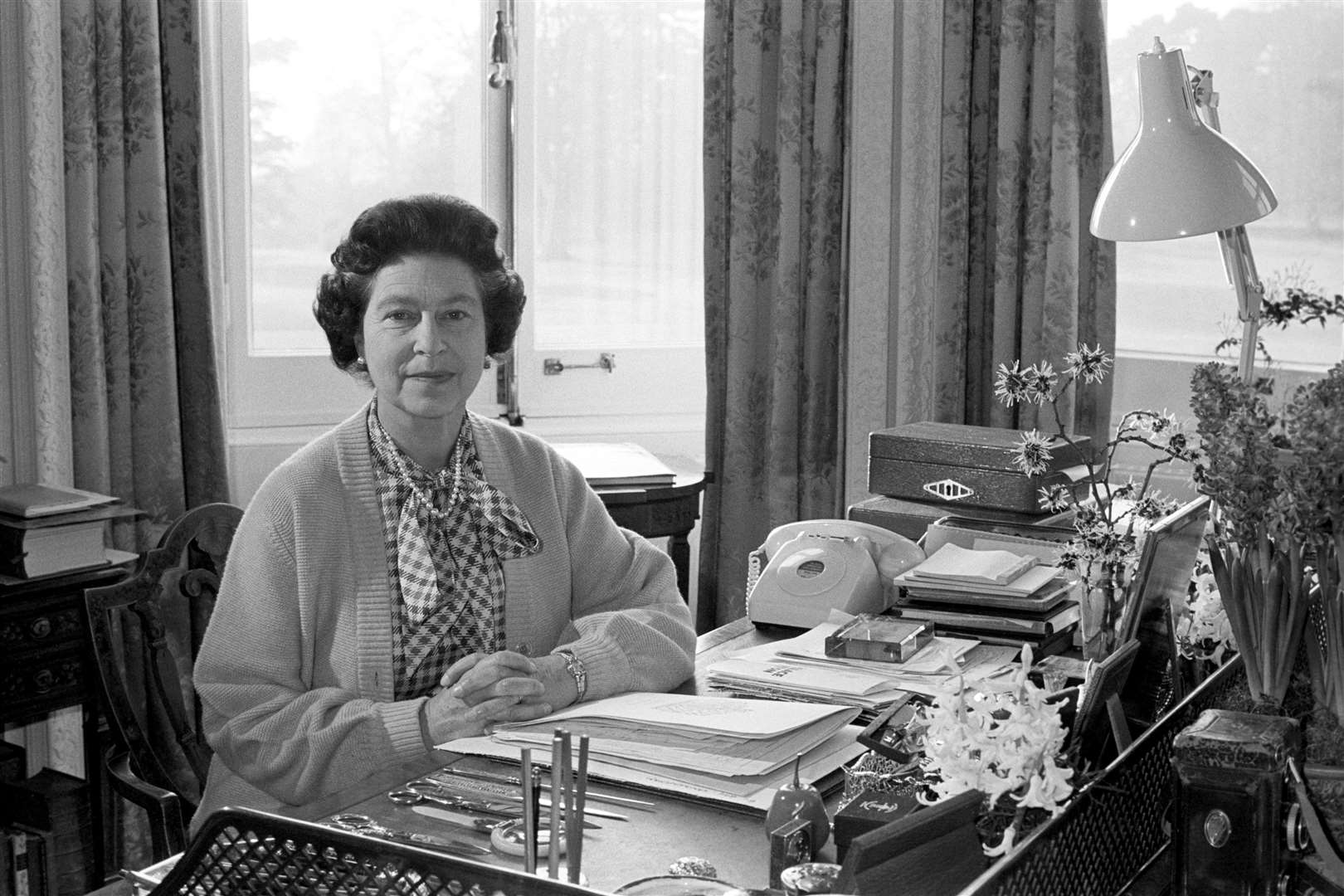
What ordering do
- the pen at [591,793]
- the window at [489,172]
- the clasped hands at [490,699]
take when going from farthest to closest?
the window at [489,172], the clasped hands at [490,699], the pen at [591,793]

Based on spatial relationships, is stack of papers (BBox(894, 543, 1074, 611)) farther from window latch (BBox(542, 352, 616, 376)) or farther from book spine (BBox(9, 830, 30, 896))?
window latch (BBox(542, 352, 616, 376))

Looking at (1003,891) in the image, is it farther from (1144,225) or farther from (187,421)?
(187,421)

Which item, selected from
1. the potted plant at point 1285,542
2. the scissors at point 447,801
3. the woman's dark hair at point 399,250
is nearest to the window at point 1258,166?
the woman's dark hair at point 399,250

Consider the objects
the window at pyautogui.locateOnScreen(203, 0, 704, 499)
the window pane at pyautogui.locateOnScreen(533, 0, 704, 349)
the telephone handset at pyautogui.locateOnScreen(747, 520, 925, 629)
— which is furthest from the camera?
the window pane at pyautogui.locateOnScreen(533, 0, 704, 349)

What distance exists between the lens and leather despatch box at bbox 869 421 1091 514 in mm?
2420

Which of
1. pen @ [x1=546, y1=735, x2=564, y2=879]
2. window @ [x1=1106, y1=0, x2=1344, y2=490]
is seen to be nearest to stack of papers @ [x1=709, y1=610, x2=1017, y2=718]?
pen @ [x1=546, y1=735, x2=564, y2=879]

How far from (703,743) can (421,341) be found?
69cm

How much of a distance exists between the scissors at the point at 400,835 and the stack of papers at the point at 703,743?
0.19m

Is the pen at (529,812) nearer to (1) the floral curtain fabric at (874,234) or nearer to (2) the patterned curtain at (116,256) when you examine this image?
(2) the patterned curtain at (116,256)

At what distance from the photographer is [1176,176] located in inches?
61.0

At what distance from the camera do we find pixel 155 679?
78.8 inches

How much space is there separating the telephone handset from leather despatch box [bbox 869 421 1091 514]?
1.00ft

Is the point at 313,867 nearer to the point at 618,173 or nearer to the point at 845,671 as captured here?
the point at 845,671

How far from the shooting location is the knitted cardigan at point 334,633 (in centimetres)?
167
